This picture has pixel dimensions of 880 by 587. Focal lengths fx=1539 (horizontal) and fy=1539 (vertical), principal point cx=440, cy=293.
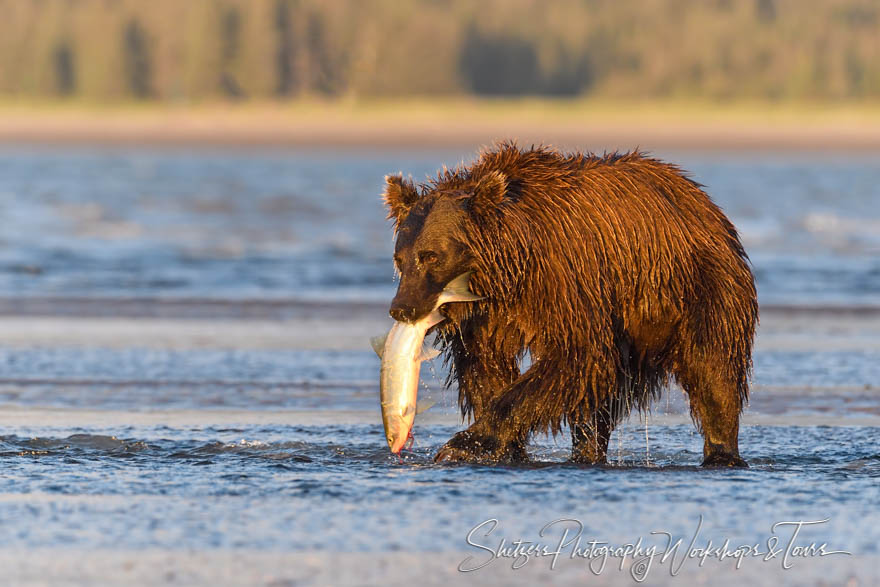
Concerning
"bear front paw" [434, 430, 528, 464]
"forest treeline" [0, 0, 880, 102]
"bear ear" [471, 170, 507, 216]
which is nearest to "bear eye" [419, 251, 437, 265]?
"bear ear" [471, 170, 507, 216]

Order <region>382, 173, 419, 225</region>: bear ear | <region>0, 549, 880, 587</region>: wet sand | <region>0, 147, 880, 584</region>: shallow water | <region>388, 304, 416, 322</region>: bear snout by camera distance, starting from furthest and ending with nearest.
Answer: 1. <region>382, 173, 419, 225</region>: bear ear
2. <region>388, 304, 416, 322</region>: bear snout
3. <region>0, 147, 880, 584</region>: shallow water
4. <region>0, 549, 880, 587</region>: wet sand

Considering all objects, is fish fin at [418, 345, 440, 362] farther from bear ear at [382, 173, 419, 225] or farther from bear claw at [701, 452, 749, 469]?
bear claw at [701, 452, 749, 469]

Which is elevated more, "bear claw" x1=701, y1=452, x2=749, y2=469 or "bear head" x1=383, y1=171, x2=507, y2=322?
"bear head" x1=383, y1=171, x2=507, y2=322

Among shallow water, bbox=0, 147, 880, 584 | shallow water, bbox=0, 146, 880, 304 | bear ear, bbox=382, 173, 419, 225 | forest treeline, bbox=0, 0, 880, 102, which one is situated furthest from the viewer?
forest treeline, bbox=0, 0, 880, 102

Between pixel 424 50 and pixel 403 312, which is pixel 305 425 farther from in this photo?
pixel 424 50

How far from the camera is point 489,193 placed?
23.3ft

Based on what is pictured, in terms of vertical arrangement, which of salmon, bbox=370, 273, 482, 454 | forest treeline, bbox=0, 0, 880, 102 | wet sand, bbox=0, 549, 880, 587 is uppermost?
forest treeline, bbox=0, 0, 880, 102

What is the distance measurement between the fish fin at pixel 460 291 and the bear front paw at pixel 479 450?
64cm

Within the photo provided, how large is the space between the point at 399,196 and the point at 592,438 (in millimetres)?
1480

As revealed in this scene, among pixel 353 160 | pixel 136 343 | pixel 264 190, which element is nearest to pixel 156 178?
pixel 264 190

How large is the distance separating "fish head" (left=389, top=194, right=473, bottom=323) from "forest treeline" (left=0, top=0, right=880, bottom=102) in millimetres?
Result: 90634

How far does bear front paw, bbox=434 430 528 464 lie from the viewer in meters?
7.16

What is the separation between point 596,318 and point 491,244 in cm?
60

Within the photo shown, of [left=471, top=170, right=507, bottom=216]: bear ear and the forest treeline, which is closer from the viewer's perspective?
[left=471, top=170, right=507, bottom=216]: bear ear
